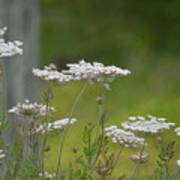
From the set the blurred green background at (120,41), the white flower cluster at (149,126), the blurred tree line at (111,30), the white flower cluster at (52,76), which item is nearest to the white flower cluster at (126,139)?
the white flower cluster at (149,126)

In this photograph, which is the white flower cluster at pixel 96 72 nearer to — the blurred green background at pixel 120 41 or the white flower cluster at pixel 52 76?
the white flower cluster at pixel 52 76

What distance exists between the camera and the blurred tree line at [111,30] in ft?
29.8

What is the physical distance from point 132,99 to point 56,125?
241 inches

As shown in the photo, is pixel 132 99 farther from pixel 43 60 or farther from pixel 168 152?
pixel 168 152

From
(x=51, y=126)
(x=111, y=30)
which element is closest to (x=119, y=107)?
(x=111, y=30)

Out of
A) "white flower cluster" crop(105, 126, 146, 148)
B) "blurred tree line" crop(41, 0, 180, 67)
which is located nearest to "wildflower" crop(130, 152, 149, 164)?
"white flower cluster" crop(105, 126, 146, 148)

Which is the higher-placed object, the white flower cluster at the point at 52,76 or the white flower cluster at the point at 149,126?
the white flower cluster at the point at 52,76

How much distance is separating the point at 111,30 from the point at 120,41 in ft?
1.28

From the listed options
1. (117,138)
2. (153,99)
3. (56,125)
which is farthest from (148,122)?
(153,99)

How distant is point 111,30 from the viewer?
9547mm

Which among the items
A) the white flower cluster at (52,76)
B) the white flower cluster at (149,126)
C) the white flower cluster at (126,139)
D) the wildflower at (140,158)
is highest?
the white flower cluster at (52,76)

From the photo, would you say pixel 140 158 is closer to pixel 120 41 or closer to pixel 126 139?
pixel 126 139

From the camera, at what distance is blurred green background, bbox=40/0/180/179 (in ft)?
26.3

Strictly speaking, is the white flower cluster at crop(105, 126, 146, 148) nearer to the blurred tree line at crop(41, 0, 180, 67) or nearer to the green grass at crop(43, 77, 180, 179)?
the green grass at crop(43, 77, 180, 179)
